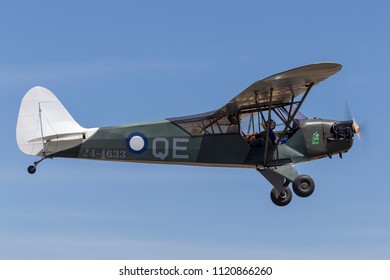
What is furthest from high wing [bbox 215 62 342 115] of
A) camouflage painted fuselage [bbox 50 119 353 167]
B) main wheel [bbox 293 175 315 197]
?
main wheel [bbox 293 175 315 197]

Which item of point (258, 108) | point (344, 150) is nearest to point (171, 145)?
point (258, 108)

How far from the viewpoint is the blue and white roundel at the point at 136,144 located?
20.5 meters

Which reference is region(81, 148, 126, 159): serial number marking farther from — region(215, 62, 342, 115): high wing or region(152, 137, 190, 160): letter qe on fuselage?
region(215, 62, 342, 115): high wing

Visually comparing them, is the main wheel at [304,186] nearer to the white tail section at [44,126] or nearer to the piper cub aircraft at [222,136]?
the piper cub aircraft at [222,136]

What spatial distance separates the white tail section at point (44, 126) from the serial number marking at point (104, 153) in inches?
10.4

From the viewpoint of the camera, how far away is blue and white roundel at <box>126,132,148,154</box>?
67.3 ft

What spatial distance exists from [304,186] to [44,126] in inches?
215

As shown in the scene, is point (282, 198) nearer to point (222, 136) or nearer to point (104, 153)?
point (222, 136)

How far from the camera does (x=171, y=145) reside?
20.6m

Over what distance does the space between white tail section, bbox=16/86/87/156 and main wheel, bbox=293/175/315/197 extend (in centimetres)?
450

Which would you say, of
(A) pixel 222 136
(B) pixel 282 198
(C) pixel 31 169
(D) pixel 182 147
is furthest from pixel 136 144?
(B) pixel 282 198

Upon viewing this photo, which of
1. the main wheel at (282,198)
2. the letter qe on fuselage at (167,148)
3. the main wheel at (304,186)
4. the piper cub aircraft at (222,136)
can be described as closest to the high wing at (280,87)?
the piper cub aircraft at (222,136)

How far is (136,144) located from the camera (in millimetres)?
20531
